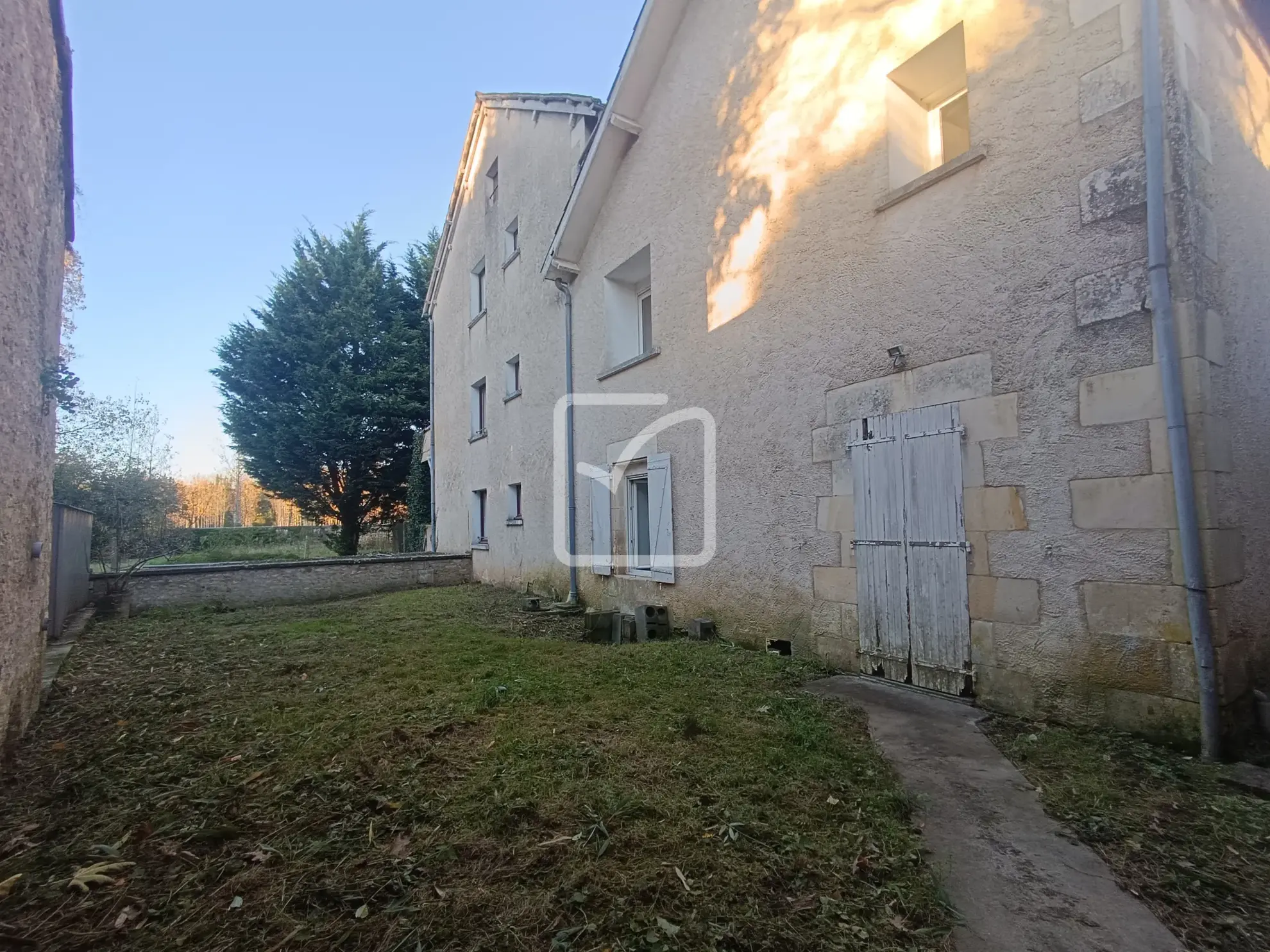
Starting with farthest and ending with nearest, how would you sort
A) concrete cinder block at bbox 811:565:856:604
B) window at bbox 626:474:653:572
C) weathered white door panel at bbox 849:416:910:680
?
window at bbox 626:474:653:572 → concrete cinder block at bbox 811:565:856:604 → weathered white door panel at bbox 849:416:910:680

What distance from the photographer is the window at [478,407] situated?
42.1 feet

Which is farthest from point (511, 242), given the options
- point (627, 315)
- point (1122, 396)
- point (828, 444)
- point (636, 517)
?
point (1122, 396)

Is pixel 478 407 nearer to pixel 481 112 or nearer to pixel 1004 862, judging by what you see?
pixel 481 112

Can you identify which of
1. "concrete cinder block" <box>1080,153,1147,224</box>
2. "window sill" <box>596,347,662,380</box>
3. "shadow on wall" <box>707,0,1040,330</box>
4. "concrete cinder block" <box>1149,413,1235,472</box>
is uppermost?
"shadow on wall" <box>707,0,1040,330</box>

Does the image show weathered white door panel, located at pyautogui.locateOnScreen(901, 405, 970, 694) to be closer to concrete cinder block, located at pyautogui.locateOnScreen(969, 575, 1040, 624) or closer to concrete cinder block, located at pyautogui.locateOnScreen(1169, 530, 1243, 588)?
concrete cinder block, located at pyautogui.locateOnScreen(969, 575, 1040, 624)

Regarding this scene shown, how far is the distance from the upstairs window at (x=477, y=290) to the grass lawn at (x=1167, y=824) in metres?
12.2

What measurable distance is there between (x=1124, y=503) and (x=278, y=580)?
34.8 ft

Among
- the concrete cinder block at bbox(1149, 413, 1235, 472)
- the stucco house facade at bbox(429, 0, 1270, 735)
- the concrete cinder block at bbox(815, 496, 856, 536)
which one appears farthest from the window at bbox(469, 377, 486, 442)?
the concrete cinder block at bbox(1149, 413, 1235, 472)

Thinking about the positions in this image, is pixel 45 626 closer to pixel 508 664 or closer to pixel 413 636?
pixel 413 636

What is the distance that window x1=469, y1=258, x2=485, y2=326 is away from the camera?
506 inches

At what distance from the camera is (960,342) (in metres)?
3.98

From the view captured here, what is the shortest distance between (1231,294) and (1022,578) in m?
1.95

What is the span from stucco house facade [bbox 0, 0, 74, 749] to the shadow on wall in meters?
4.94

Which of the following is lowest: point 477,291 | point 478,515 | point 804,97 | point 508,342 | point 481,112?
point 478,515
